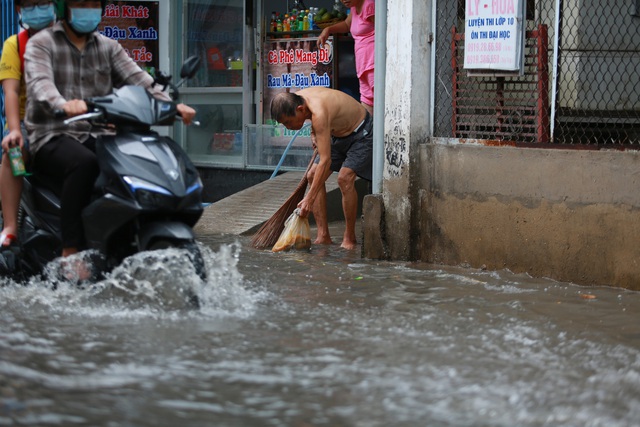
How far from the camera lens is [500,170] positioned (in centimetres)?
667

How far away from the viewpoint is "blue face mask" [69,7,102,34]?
5090 mm

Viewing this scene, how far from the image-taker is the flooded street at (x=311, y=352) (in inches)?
134

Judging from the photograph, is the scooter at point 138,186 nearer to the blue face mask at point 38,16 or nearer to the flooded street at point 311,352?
the flooded street at point 311,352

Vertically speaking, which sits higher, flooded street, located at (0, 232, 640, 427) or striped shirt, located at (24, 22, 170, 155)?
striped shirt, located at (24, 22, 170, 155)

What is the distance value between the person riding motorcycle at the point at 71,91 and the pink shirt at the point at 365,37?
3537 millimetres

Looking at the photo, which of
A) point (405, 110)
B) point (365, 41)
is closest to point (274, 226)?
point (405, 110)

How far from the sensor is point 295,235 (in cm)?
782

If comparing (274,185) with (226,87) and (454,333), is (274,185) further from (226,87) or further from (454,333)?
(454,333)

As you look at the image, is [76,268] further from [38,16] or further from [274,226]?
[274,226]

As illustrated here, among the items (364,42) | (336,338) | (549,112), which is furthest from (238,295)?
(364,42)

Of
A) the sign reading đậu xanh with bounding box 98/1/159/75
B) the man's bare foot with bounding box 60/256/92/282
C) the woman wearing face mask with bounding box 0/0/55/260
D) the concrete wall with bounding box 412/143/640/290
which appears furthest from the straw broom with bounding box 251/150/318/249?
the sign reading đậu xanh with bounding box 98/1/159/75

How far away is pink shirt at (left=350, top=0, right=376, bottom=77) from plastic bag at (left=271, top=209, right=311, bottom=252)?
1.68m

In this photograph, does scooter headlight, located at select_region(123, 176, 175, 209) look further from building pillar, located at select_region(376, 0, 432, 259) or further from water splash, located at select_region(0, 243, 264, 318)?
building pillar, located at select_region(376, 0, 432, 259)

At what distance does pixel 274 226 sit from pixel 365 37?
1962mm
